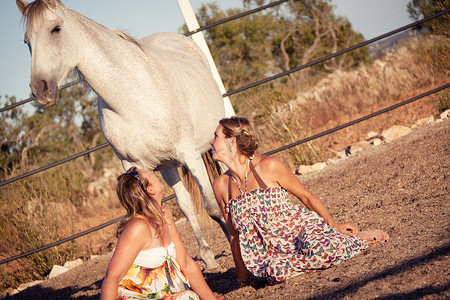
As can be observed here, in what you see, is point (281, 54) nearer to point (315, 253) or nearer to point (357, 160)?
point (357, 160)

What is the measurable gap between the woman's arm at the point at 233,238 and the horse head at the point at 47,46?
1.09 meters

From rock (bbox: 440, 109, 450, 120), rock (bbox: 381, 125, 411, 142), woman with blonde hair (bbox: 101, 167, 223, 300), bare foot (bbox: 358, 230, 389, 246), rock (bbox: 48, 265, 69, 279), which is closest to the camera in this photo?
woman with blonde hair (bbox: 101, 167, 223, 300)

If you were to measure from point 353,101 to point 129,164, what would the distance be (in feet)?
22.6

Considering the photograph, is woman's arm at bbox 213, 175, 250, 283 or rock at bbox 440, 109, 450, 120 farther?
rock at bbox 440, 109, 450, 120

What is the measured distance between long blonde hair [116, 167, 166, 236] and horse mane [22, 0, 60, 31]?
1.06 meters

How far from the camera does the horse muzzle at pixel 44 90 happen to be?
2443mm

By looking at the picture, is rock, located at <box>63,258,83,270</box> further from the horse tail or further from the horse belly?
the horse belly

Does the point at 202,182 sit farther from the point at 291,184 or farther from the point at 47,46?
the point at 47,46

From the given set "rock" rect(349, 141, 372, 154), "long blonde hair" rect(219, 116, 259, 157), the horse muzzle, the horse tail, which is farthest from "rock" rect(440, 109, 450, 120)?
the horse muzzle

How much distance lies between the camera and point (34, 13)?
250 cm

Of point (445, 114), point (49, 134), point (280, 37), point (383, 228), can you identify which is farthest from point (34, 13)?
point (280, 37)

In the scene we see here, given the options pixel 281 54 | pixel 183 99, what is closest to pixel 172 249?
pixel 183 99

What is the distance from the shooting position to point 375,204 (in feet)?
Answer: 10.2

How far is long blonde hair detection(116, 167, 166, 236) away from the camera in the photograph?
7.14ft
